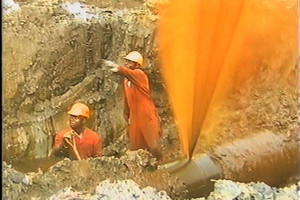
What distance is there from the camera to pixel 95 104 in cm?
187

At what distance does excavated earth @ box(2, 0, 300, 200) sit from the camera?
183cm

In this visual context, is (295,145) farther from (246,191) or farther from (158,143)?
(158,143)

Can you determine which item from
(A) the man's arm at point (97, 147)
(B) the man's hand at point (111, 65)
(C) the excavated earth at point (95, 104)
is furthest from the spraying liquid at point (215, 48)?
(A) the man's arm at point (97, 147)

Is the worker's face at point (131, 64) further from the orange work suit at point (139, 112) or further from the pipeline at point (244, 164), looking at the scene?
the pipeline at point (244, 164)

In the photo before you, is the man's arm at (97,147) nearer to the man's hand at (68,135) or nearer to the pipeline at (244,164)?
the man's hand at (68,135)

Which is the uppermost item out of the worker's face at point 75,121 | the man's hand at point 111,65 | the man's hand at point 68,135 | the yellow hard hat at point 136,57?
the yellow hard hat at point 136,57

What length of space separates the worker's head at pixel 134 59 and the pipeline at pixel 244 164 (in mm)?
349

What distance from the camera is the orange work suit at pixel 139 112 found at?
186 cm

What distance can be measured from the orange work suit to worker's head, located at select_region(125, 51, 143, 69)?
16mm

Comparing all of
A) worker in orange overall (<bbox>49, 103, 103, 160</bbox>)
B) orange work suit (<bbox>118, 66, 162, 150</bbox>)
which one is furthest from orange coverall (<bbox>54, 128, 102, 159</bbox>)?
orange work suit (<bbox>118, 66, 162, 150</bbox>)

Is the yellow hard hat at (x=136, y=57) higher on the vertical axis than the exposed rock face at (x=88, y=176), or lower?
higher

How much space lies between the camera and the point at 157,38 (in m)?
1.88

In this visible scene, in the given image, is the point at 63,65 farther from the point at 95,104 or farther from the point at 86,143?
the point at 86,143

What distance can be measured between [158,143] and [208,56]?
0.34m
